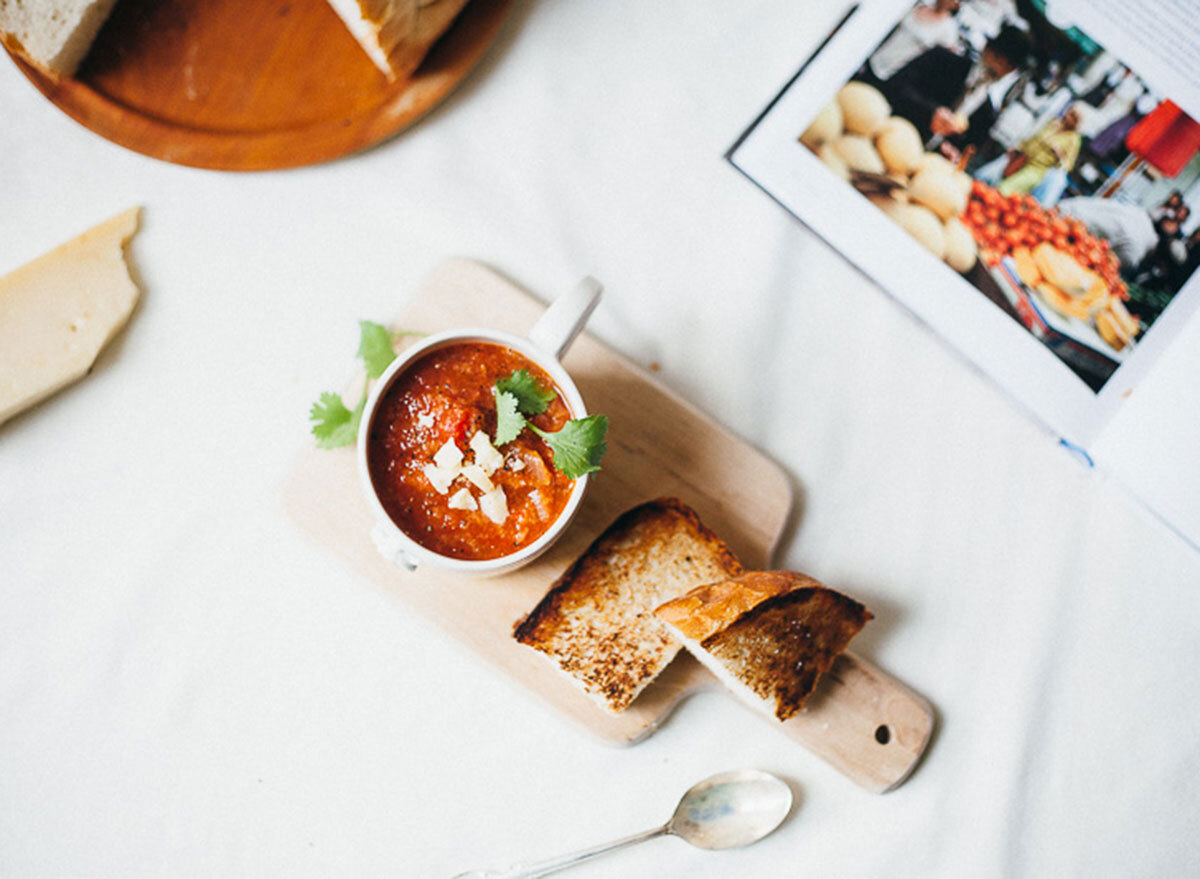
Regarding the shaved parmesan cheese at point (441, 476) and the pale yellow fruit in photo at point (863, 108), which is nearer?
the shaved parmesan cheese at point (441, 476)

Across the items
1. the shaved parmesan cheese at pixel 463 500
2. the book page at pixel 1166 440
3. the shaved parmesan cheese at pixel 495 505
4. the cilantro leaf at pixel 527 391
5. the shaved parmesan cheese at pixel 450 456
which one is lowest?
the shaved parmesan cheese at pixel 463 500

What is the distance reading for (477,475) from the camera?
4.26 ft

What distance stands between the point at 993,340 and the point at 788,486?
0.51m

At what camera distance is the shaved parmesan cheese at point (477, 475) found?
4.26 feet

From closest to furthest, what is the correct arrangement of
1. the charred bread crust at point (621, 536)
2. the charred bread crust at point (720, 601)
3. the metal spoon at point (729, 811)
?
the charred bread crust at point (720, 601) < the charred bread crust at point (621, 536) < the metal spoon at point (729, 811)

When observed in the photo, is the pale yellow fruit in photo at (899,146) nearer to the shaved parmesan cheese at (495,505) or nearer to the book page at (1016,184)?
the book page at (1016,184)

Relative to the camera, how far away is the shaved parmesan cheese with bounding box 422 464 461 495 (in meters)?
1.30

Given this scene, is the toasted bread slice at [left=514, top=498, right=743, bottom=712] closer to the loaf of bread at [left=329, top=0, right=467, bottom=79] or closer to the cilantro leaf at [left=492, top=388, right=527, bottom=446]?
the cilantro leaf at [left=492, top=388, right=527, bottom=446]

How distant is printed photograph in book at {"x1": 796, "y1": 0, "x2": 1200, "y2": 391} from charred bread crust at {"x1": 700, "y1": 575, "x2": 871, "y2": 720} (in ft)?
2.34

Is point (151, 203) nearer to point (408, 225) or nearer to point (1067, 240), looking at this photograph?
point (408, 225)

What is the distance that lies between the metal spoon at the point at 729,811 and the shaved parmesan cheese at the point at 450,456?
0.79m

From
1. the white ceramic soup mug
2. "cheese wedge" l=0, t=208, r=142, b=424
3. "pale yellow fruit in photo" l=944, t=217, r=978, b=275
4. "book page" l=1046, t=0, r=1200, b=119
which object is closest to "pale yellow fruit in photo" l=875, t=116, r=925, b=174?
"pale yellow fruit in photo" l=944, t=217, r=978, b=275

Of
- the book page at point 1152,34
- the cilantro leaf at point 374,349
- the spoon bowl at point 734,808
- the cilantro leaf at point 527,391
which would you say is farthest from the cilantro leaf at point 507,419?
the book page at point 1152,34

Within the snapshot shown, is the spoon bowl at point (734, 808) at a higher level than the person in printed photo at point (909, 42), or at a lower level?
lower
